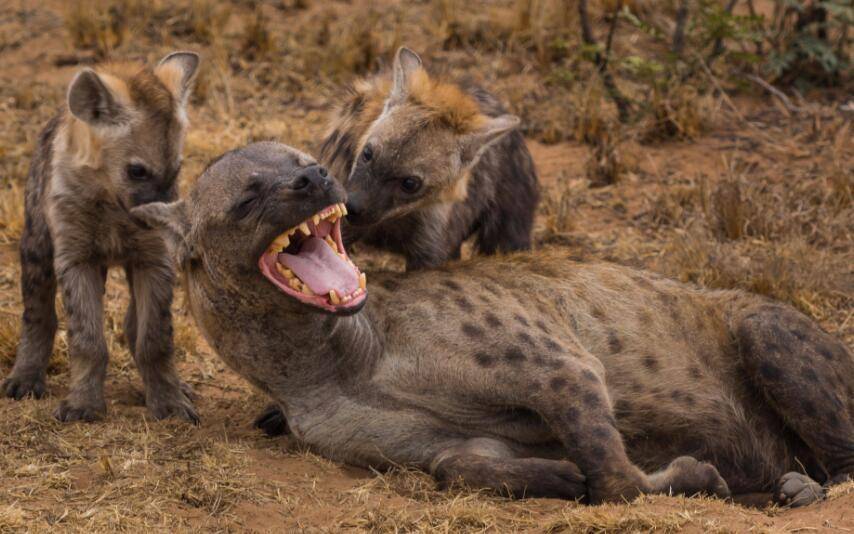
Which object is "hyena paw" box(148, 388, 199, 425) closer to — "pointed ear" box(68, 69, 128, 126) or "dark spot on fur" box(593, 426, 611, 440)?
"pointed ear" box(68, 69, 128, 126)

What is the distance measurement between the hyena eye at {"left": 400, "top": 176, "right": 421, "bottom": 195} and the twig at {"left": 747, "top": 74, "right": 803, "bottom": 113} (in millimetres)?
3424

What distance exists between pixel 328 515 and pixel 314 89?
5.32 meters

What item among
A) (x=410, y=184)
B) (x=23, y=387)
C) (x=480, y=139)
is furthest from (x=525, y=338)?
(x=23, y=387)

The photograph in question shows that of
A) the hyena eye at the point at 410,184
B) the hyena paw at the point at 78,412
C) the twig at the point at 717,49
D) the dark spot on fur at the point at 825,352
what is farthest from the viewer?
the twig at the point at 717,49

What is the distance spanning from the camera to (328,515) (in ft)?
12.5

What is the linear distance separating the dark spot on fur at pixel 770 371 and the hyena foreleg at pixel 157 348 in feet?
6.95

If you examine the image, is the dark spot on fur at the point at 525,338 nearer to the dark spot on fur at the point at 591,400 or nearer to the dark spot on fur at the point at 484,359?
the dark spot on fur at the point at 484,359

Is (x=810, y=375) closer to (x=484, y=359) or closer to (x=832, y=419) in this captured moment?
(x=832, y=419)

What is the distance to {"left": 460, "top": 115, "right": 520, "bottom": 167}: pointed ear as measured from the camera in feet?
17.6

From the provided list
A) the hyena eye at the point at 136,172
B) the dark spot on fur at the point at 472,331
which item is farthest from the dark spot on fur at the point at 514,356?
the hyena eye at the point at 136,172

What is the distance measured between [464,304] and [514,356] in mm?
303

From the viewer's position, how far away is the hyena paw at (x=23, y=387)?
17.1ft

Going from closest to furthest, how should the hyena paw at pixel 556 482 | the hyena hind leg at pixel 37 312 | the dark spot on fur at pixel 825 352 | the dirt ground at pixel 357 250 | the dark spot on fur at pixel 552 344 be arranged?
the dirt ground at pixel 357 250 < the hyena paw at pixel 556 482 < the dark spot on fur at pixel 552 344 < the dark spot on fur at pixel 825 352 < the hyena hind leg at pixel 37 312

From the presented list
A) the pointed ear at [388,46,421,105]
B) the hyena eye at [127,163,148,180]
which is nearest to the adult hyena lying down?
the hyena eye at [127,163,148,180]
